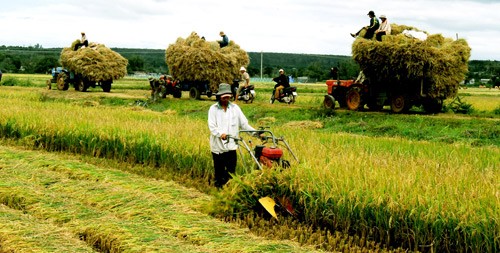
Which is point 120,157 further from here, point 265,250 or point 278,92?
point 278,92

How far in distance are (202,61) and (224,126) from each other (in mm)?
15983

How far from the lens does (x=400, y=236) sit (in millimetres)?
7027

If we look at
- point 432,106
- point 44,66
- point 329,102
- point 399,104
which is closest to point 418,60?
point 399,104

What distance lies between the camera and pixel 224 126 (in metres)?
8.84

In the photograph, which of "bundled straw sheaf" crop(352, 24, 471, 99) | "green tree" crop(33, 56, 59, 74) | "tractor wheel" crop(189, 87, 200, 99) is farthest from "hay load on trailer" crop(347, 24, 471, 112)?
"green tree" crop(33, 56, 59, 74)

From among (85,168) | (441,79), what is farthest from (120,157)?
(441,79)

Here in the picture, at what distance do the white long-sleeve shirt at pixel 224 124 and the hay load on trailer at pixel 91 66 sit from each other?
20266 millimetres

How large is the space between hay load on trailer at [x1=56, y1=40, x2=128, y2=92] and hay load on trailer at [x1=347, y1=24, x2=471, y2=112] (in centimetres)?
1316

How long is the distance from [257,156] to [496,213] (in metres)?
3.17

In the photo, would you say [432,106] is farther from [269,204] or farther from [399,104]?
[269,204]

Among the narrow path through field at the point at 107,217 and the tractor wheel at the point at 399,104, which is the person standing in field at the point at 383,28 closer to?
the tractor wheel at the point at 399,104

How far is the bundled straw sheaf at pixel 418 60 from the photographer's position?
17562mm

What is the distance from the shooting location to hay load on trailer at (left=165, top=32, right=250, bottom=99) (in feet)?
80.9

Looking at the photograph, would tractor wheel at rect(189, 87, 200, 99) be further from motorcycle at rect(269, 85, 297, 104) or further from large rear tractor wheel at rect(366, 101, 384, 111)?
large rear tractor wheel at rect(366, 101, 384, 111)
